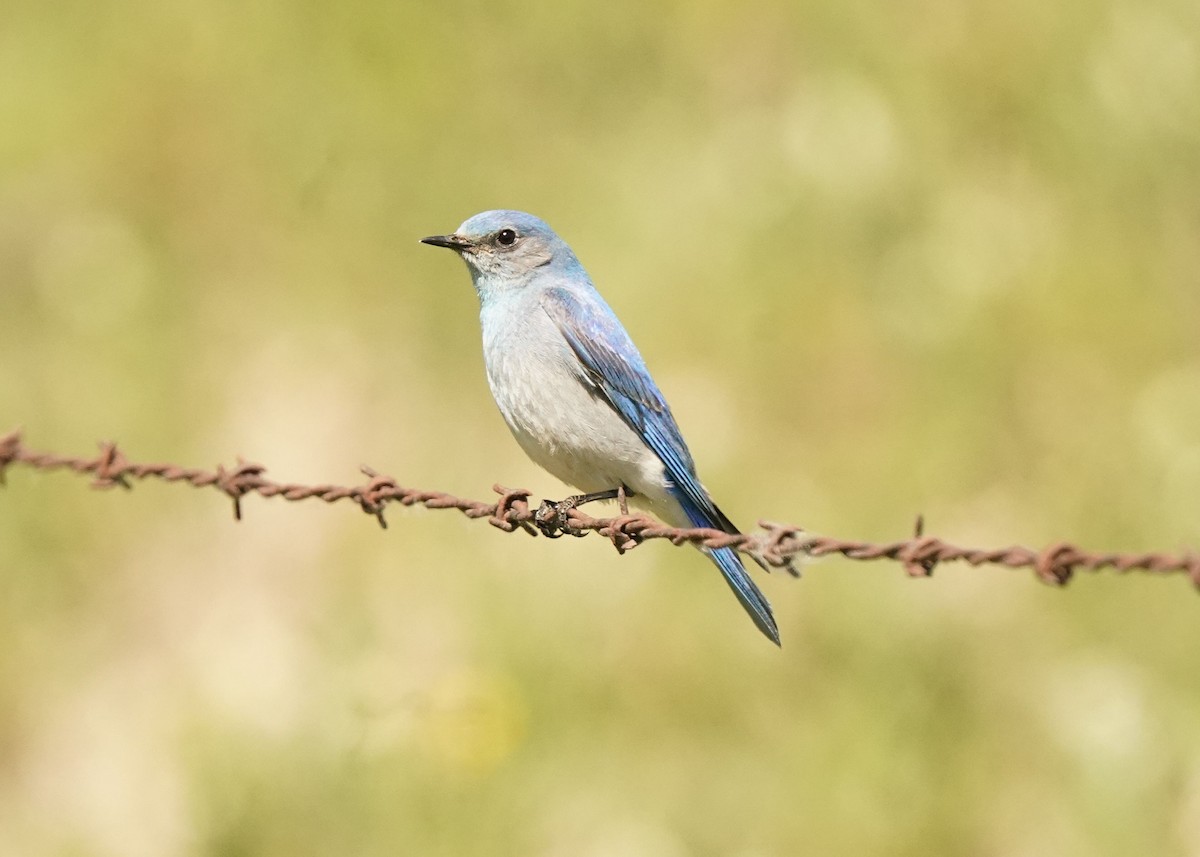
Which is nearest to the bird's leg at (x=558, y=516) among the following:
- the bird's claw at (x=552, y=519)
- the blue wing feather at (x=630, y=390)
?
the bird's claw at (x=552, y=519)

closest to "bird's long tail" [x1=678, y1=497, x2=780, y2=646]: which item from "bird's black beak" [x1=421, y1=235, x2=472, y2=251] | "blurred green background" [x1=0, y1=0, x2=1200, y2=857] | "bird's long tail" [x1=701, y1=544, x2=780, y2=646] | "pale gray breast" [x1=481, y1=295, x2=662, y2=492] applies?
"bird's long tail" [x1=701, y1=544, x2=780, y2=646]

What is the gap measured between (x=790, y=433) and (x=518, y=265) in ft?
7.73

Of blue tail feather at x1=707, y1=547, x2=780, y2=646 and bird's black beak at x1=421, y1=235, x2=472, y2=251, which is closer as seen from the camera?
blue tail feather at x1=707, y1=547, x2=780, y2=646

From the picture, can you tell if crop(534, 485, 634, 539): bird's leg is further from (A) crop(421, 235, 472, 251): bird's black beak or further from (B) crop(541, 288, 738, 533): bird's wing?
(A) crop(421, 235, 472, 251): bird's black beak

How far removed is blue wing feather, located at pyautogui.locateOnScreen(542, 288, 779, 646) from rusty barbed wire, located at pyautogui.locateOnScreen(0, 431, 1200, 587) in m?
0.44

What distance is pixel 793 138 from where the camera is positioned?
811 centimetres

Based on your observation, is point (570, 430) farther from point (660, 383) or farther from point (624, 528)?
point (660, 383)

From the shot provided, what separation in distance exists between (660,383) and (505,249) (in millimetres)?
2205

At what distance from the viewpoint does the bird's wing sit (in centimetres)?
508

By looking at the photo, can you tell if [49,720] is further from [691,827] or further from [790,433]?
[790,433]

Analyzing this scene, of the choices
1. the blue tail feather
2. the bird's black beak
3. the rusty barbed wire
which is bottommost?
the rusty barbed wire

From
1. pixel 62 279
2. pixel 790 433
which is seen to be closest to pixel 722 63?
pixel 790 433

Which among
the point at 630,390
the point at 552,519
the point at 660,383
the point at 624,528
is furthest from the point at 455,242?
the point at 660,383

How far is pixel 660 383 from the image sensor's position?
7668mm
